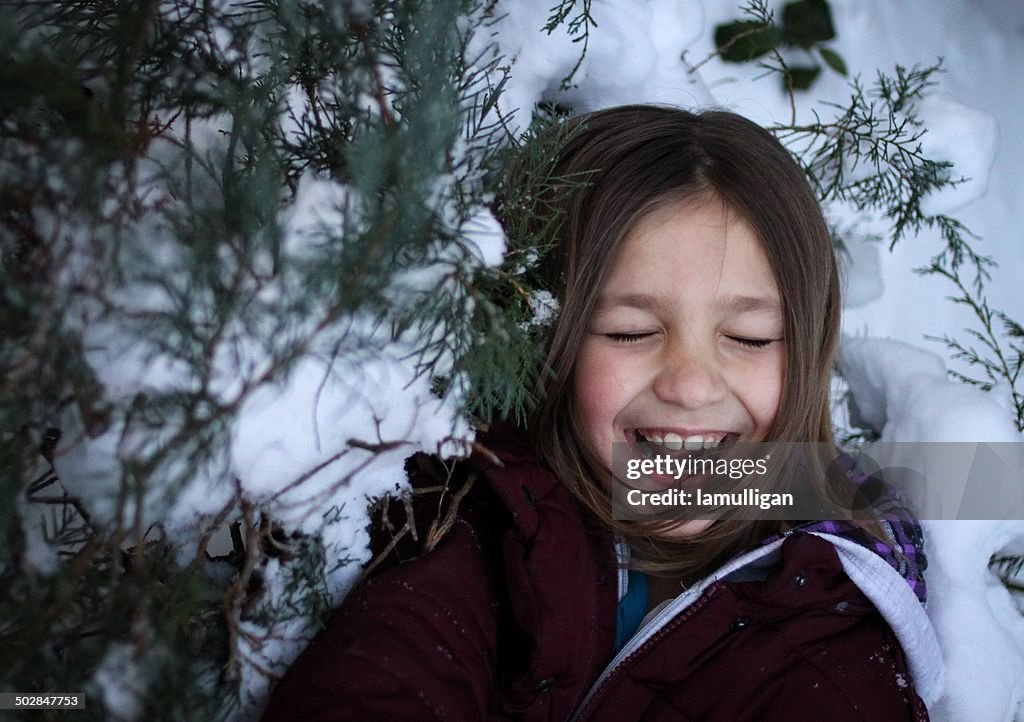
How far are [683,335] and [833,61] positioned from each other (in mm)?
1253

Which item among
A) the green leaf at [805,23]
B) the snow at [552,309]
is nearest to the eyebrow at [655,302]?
the snow at [552,309]

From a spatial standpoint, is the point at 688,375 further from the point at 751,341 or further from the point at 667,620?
the point at 667,620

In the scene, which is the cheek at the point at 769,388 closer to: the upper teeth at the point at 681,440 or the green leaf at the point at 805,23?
the upper teeth at the point at 681,440

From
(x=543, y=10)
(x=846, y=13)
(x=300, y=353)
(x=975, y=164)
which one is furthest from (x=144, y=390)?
(x=846, y=13)

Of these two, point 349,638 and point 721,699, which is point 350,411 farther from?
point 721,699

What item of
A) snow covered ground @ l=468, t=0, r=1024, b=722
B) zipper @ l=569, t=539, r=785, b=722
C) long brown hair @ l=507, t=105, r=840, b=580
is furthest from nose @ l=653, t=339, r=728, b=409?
snow covered ground @ l=468, t=0, r=1024, b=722

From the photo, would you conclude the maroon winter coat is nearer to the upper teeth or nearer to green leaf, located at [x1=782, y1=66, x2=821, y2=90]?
the upper teeth

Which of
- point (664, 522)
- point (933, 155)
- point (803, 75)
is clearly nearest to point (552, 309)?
point (664, 522)

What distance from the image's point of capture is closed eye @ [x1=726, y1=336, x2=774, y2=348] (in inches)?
45.3

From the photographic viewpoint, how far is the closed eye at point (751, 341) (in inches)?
45.3

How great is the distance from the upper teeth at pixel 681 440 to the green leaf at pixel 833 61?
1.23m

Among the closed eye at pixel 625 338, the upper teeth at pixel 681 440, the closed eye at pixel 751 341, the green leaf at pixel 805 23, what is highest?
the green leaf at pixel 805 23

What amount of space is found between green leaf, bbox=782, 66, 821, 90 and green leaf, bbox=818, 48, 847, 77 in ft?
0.12

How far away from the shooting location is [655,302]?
110 cm
